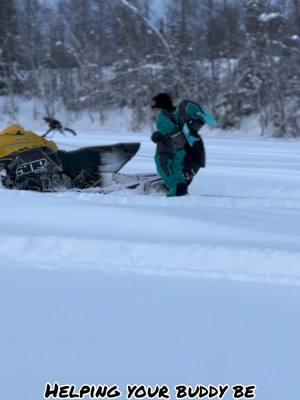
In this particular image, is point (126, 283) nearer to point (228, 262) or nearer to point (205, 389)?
point (228, 262)

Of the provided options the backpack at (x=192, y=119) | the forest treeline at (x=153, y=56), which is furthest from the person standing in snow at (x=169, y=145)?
the forest treeline at (x=153, y=56)

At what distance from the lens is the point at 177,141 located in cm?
556

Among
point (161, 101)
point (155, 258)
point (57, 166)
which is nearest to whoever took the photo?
point (155, 258)

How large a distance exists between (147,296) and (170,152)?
3.13m

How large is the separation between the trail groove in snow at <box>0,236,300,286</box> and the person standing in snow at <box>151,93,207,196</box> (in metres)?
2.29

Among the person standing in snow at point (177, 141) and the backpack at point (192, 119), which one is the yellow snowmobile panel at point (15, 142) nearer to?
the person standing in snow at point (177, 141)

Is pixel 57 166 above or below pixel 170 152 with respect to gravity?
below

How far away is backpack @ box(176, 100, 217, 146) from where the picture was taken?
5.37m

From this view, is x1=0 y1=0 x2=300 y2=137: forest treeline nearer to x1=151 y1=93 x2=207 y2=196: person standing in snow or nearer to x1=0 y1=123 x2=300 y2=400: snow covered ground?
x1=151 y1=93 x2=207 y2=196: person standing in snow

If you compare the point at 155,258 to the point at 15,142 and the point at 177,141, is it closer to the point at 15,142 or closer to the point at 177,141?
the point at 177,141

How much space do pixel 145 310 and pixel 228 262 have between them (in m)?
0.83

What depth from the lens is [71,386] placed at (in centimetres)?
188

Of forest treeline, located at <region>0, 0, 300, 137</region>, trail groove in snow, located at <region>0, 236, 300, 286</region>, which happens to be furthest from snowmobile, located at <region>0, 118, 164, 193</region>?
forest treeline, located at <region>0, 0, 300, 137</region>

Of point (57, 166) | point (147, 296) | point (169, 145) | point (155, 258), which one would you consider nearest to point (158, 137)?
point (169, 145)
